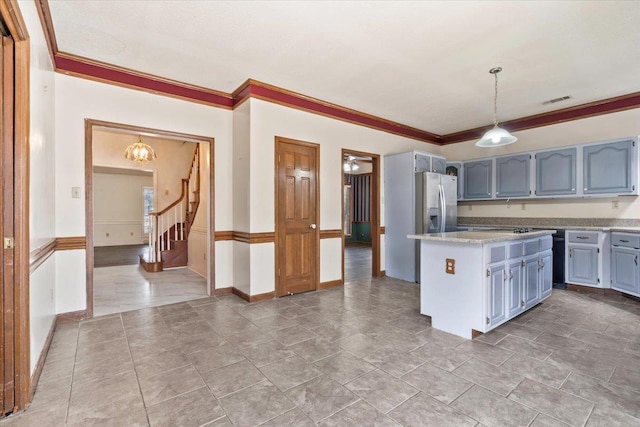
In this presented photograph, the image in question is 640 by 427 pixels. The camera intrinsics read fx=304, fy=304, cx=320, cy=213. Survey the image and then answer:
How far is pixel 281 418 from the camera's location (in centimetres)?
175

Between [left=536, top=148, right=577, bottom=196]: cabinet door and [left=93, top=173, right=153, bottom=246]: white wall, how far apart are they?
1152cm

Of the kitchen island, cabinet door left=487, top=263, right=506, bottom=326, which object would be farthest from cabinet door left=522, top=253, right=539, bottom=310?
cabinet door left=487, top=263, right=506, bottom=326

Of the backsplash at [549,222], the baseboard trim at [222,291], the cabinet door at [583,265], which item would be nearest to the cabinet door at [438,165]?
the backsplash at [549,222]

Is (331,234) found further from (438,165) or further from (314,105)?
(438,165)

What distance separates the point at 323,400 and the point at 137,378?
1.35 metres

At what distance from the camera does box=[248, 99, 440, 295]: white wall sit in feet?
13.1

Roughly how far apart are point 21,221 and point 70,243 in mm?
1722

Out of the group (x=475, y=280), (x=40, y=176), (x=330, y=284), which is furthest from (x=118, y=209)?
(x=475, y=280)

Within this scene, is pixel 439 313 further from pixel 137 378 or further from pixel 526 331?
pixel 137 378

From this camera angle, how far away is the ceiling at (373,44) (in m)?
2.57

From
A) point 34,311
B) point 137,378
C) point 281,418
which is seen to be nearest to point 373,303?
point 281,418

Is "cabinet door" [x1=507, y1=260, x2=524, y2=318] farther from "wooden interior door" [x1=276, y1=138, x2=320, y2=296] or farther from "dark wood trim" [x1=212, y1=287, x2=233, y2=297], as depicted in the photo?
"dark wood trim" [x1=212, y1=287, x2=233, y2=297]

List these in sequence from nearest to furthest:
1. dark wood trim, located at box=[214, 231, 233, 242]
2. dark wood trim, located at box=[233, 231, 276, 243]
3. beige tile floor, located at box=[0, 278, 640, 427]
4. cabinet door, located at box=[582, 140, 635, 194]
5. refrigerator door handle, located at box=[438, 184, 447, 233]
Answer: beige tile floor, located at box=[0, 278, 640, 427]
dark wood trim, located at box=[233, 231, 276, 243]
cabinet door, located at box=[582, 140, 635, 194]
dark wood trim, located at box=[214, 231, 233, 242]
refrigerator door handle, located at box=[438, 184, 447, 233]

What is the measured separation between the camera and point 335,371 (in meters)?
2.26
